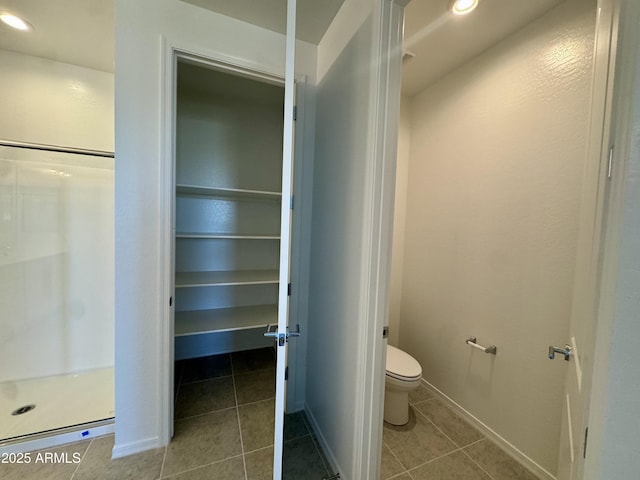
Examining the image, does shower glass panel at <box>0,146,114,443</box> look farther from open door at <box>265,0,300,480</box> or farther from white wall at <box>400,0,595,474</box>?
white wall at <box>400,0,595,474</box>

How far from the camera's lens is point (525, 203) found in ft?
4.80

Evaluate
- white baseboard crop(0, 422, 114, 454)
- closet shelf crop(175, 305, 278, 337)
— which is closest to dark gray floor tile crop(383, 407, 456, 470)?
closet shelf crop(175, 305, 278, 337)

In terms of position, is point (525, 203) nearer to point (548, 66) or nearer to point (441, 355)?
point (548, 66)

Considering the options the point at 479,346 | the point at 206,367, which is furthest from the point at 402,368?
the point at 206,367

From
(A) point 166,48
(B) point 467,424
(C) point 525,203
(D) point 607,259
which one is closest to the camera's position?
(D) point 607,259

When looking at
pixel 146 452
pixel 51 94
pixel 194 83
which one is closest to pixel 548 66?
pixel 194 83

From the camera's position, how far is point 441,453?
1506mm

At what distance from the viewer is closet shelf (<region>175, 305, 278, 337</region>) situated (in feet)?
6.11

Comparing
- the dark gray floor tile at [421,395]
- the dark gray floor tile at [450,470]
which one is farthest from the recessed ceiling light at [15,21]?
the dark gray floor tile at [421,395]

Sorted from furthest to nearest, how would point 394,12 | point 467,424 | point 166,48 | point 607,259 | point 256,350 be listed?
point 256,350
point 467,424
point 166,48
point 394,12
point 607,259

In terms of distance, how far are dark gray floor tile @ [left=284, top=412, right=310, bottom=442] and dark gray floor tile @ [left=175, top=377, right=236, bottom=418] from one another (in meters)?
0.46

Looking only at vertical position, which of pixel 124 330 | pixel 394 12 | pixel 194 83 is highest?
pixel 194 83

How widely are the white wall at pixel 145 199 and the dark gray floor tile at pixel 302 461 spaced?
745mm

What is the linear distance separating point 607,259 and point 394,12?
114 cm
